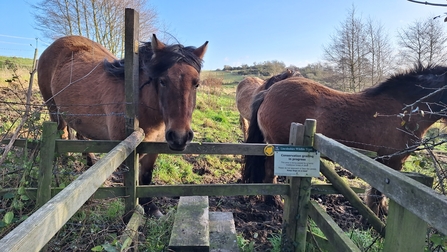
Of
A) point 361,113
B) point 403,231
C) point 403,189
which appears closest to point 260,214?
point 361,113

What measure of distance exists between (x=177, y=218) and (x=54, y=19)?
A: 16543 mm

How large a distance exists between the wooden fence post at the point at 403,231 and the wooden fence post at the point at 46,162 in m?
2.30

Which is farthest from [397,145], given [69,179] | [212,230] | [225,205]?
[69,179]

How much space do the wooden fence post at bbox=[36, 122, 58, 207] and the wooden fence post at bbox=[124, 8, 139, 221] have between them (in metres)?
0.61

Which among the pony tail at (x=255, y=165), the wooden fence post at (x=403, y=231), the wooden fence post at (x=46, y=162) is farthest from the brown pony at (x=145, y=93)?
the wooden fence post at (x=403, y=231)

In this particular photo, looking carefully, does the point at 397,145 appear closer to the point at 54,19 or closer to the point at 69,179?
the point at 69,179

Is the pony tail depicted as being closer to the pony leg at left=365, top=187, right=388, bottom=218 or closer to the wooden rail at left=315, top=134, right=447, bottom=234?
the pony leg at left=365, top=187, right=388, bottom=218

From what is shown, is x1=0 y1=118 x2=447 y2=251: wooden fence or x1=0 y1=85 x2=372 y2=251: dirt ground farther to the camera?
x1=0 y1=85 x2=372 y2=251: dirt ground

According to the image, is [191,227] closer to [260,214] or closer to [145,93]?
[145,93]

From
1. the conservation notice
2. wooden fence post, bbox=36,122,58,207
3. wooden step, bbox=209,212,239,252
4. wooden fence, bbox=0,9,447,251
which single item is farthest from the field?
the conservation notice

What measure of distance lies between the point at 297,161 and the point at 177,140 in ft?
3.47

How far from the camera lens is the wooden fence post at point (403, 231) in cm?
117

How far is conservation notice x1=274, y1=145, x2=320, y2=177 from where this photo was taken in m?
2.43

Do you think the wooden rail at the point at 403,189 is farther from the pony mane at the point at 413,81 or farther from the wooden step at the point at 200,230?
the pony mane at the point at 413,81
